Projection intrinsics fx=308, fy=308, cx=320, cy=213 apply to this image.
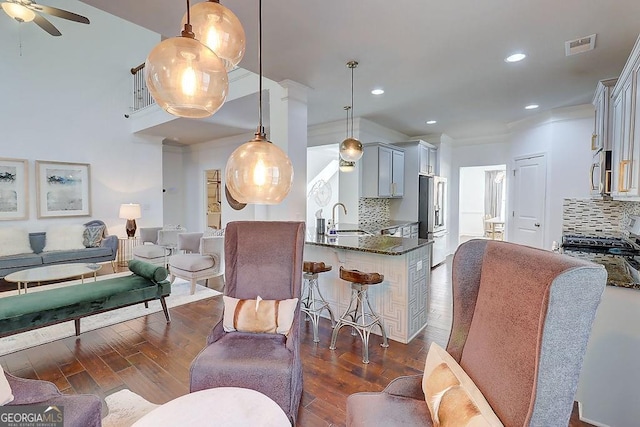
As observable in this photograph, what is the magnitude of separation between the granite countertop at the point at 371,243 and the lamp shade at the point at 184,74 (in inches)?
83.2

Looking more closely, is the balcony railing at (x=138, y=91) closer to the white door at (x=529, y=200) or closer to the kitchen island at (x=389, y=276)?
the kitchen island at (x=389, y=276)

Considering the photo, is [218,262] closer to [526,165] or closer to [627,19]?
[627,19]

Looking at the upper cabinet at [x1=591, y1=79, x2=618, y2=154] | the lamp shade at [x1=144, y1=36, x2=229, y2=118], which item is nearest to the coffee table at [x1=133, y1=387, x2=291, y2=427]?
the lamp shade at [x1=144, y1=36, x2=229, y2=118]

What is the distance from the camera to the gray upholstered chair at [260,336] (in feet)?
5.75

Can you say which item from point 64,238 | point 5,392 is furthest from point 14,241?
point 5,392

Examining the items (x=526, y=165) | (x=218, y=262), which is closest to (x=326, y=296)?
(x=218, y=262)

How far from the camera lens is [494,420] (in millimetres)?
1038

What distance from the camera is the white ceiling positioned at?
86.3 inches

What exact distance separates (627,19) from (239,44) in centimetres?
287

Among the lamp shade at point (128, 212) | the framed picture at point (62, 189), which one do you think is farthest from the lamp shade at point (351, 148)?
the framed picture at point (62, 189)

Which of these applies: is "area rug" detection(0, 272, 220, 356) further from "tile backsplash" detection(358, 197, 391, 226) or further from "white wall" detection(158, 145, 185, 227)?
"white wall" detection(158, 145, 185, 227)

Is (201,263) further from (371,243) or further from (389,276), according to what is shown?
(389,276)

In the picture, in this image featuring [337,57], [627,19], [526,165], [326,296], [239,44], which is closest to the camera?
[239,44]

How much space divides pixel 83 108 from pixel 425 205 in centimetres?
714
